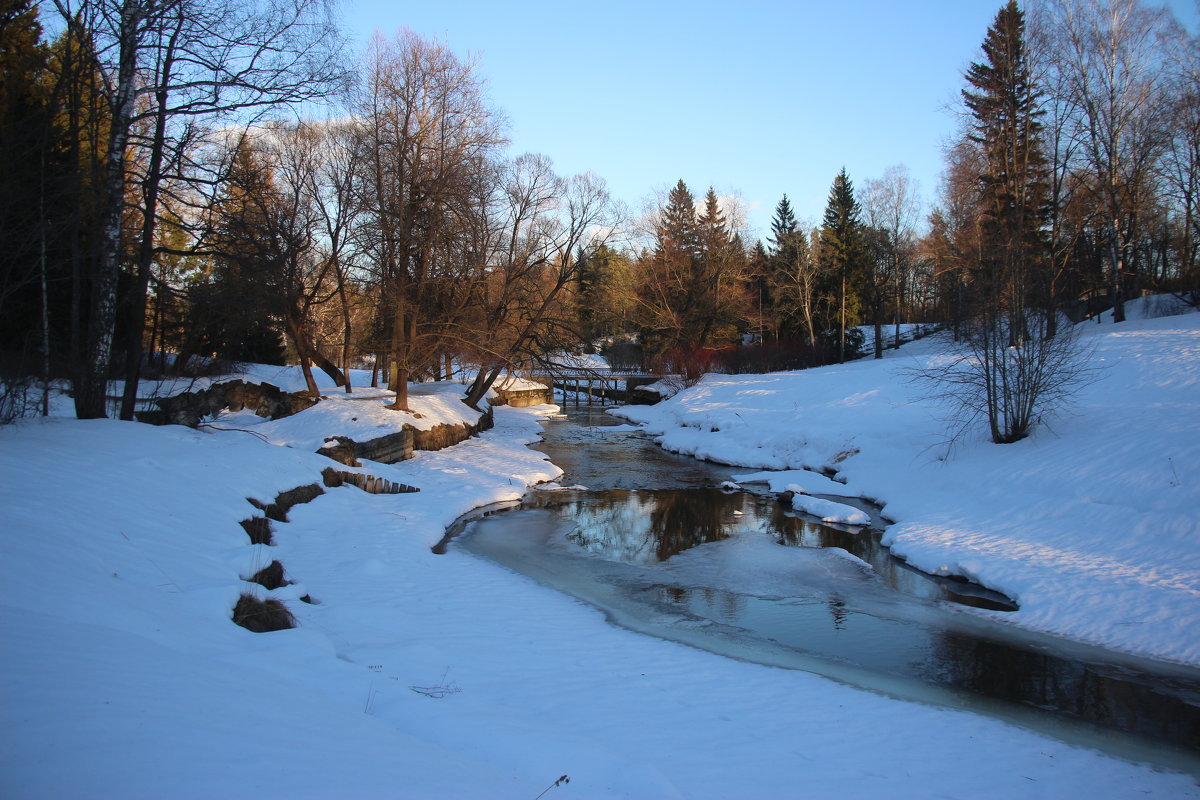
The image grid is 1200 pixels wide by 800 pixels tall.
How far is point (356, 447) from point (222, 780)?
579 inches

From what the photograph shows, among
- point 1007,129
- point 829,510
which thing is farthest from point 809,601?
point 1007,129

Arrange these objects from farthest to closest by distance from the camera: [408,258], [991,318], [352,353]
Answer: [352,353] < [408,258] < [991,318]

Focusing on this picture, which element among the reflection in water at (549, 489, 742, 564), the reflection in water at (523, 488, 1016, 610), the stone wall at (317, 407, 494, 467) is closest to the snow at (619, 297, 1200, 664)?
the reflection in water at (523, 488, 1016, 610)

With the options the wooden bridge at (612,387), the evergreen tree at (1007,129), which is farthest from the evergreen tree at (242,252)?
the wooden bridge at (612,387)

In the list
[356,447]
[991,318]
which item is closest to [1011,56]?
[991,318]

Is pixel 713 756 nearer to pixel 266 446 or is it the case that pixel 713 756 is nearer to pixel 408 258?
pixel 266 446

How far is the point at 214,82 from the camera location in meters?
10.7

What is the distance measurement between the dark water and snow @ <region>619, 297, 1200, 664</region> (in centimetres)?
69

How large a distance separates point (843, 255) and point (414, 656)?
1738 inches

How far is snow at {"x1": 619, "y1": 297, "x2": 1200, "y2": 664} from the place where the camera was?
885 cm

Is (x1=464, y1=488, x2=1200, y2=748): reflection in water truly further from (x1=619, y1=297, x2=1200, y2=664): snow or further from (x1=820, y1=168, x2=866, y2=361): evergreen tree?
(x1=820, y1=168, x2=866, y2=361): evergreen tree

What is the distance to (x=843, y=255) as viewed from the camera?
44.6 metres

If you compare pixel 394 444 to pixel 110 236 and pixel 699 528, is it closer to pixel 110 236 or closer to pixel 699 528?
pixel 110 236

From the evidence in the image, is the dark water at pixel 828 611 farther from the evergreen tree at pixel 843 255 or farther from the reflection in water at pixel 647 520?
the evergreen tree at pixel 843 255
